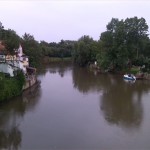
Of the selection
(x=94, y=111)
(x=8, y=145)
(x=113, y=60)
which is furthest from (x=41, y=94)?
(x=113, y=60)

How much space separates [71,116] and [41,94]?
27.5 feet

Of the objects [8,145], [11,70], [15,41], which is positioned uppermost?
[15,41]

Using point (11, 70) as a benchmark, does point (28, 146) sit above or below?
below

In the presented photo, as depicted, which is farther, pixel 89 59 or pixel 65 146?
pixel 89 59

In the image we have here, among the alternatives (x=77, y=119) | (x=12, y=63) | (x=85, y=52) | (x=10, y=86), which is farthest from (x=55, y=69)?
(x=77, y=119)

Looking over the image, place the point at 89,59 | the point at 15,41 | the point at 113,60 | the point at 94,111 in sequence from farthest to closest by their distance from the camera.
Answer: the point at 89,59 → the point at 113,60 → the point at 15,41 → the point at 94,111

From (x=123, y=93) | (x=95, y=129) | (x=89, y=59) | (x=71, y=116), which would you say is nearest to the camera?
(x=95, y=129)

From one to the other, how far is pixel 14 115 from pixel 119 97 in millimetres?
10096

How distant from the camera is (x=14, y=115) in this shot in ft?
68.8

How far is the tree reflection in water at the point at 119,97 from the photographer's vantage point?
20203mm

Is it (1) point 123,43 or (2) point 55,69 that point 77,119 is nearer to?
(1) point 123,43

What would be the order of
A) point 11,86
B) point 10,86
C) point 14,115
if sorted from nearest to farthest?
1. point 14,115
2. point 10,86
3. point 11,86

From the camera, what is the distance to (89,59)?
197 feet

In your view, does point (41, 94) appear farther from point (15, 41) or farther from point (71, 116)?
point (71, 116)
